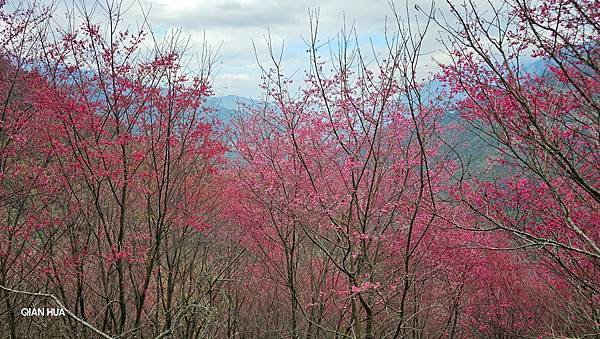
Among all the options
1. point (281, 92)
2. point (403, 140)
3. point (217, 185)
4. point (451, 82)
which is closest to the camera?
point (451, 82)

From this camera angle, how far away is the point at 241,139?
11.2 m

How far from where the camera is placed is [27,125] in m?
7.32

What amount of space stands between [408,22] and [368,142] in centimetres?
215

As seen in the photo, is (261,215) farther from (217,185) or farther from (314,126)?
(314,126)

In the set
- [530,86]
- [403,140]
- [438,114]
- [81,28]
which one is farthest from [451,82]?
[81,28]

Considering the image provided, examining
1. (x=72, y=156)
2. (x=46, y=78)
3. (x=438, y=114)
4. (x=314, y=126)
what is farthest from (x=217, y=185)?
(x=438, y=114)

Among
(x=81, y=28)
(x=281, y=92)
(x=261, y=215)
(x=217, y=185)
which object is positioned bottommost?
(x=261, y=215)

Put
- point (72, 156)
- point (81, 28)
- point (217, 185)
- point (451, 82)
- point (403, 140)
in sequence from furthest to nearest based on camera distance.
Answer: point (217, 185) → point (403, 140) → point (72, 156) → point (81, 28) → point (451, 82)

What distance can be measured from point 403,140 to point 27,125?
5982mm

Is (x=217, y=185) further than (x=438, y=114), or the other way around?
(x=217, y=185)

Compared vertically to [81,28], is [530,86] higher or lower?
lower

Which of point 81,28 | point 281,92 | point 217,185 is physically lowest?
point 217,185

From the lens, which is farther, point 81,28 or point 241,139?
point 241,139

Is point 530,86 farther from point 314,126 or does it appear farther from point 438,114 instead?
point 314,126
